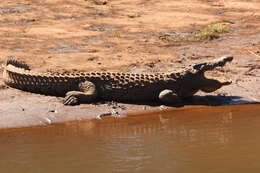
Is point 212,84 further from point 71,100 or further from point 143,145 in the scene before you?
point 143,145

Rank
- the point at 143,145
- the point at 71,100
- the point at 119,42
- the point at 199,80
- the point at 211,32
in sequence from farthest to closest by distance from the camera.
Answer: the point at 211,32 < the point at 119,42 < the point at 199,80 < the point at 71,100 < the point at 143,145

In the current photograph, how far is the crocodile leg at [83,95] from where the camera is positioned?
6.92 meters

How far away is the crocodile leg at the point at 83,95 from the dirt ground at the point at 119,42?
0.14 m

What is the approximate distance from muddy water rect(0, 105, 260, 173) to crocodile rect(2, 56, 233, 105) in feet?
1.90

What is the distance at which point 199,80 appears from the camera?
7352 mm

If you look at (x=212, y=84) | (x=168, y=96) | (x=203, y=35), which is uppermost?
(x=203, y=35)

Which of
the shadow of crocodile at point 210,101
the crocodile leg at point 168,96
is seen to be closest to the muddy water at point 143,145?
the crocodile leg at point 168,96

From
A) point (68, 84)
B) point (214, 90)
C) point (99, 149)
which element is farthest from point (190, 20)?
point (99, 149)

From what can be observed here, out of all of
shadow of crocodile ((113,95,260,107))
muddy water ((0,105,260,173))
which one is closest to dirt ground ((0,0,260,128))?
shadow of crocodile ((113,95,260,107))

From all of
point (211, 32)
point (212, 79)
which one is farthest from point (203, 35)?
point (212, 79)

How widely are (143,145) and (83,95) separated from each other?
2140mm

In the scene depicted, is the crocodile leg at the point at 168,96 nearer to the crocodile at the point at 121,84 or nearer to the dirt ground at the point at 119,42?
the crocodile at the point at 121,84

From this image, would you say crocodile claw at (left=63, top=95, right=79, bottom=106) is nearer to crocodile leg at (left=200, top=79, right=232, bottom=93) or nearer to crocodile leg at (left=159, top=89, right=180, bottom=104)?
crocodile leg at (left=159, top=89, right=180, bottom=104)

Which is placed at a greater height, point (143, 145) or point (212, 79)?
point (212, 79)
